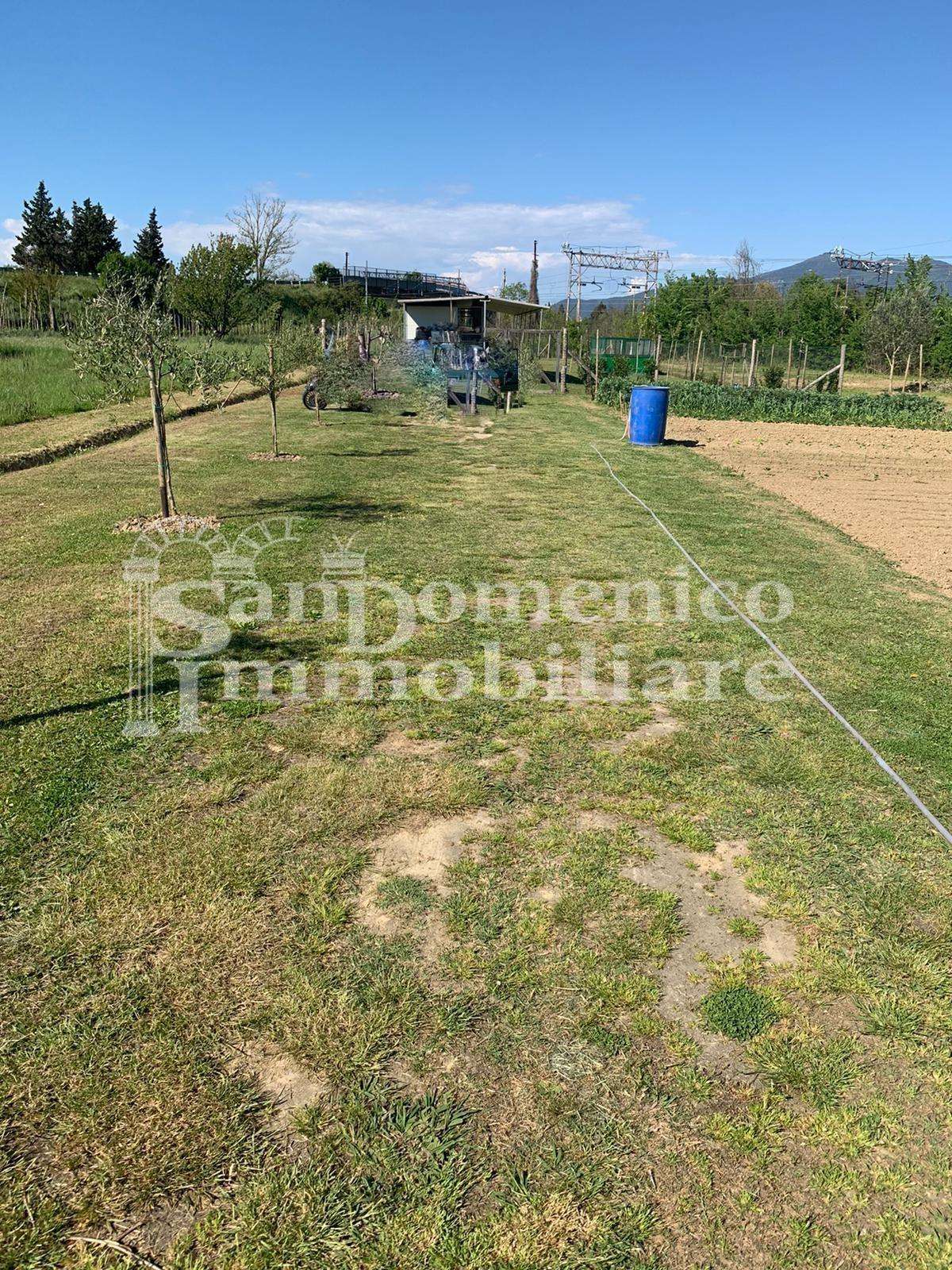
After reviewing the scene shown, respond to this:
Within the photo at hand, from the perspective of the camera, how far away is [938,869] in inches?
136

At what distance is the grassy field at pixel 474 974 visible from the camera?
2062 mm

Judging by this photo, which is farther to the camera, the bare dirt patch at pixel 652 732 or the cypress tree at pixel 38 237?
the cypress tree at pixel 38 237

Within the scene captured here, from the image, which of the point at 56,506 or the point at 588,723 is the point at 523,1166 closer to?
the point at 588,723

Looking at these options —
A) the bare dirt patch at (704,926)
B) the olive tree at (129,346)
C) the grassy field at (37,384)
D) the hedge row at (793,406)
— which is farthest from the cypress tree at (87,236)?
the bare dirt patch at (704,926)

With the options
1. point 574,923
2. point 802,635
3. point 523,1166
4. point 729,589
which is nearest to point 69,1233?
point 523,1166

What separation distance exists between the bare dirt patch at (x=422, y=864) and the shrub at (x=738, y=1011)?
0.94 metres

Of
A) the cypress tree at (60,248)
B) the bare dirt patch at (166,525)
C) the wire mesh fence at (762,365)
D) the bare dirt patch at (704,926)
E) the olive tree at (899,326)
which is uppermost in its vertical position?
the cypress tree at (60,248)

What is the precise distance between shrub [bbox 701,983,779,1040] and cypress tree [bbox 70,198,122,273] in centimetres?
6345

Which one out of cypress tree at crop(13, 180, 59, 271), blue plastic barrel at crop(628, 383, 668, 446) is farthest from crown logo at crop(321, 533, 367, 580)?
cypress tree at crop(13, 180, 59, 271)

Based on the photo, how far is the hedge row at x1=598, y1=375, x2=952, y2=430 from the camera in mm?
23953

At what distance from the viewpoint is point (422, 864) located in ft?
11.3

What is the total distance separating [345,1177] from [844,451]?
19.1 m

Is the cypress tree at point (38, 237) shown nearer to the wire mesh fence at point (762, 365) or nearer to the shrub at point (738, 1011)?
the wire mesh fence at point (762, 365)

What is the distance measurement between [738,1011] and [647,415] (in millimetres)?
15727
